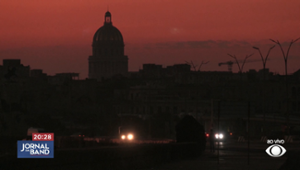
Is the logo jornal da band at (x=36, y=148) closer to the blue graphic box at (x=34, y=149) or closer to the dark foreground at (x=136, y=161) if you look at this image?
the blue graphic box at (x=34, y=149)

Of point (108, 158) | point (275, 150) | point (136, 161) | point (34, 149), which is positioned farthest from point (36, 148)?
point (275, 150)

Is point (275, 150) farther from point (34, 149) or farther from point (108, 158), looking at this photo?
point (34, 149)

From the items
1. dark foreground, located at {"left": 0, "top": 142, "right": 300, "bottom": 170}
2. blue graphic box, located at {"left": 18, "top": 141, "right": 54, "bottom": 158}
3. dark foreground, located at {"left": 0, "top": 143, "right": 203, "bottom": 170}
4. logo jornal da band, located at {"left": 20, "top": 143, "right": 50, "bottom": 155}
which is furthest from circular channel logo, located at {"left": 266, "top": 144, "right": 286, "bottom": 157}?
logo jornal da band, located at {"left": 20, "top": 143, "right": 50, "bottom": 155}

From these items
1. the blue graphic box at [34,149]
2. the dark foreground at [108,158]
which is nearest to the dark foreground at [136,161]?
the dark foreground at [108,158]

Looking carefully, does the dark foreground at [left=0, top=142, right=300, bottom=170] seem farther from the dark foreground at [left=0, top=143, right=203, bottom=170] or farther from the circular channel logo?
the circular channel logo

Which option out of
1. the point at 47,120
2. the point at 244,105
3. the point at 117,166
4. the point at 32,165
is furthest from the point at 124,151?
the point at 47,120

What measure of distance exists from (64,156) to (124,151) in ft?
16.8

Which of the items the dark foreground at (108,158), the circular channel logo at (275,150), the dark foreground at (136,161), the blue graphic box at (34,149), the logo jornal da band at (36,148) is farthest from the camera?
the circular channel logo at (275,150)

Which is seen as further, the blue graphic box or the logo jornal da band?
the logo jornal da band

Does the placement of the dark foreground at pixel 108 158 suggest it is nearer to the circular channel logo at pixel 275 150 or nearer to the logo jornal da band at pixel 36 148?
the logo jornal da band at pixel 36 148

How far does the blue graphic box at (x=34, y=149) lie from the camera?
581 inches

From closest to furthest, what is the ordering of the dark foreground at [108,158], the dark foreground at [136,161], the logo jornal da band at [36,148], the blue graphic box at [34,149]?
the blue graphic box at [34,149]
the logo jornal da band at [36,148]
the dark foreground at [108,158]
the dark foreground at [136,161]

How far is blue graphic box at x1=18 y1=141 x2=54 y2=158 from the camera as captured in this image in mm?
14758

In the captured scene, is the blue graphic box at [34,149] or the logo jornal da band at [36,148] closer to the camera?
the blue graphic box at [34,149]
